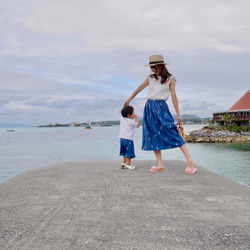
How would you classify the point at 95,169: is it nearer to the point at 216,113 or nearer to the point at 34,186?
the point at 34,186

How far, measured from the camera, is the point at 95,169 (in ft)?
20.9

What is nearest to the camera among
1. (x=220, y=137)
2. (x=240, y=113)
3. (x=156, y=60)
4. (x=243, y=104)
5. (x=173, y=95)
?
(x=156, y=60)

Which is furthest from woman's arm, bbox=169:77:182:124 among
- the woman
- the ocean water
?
the ocean water

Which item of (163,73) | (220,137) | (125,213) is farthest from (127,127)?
(220,137)

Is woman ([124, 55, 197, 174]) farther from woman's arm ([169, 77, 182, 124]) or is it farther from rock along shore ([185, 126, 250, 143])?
rock along shore ([185, 126, 250, 143])

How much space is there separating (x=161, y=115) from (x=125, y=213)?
2.54m

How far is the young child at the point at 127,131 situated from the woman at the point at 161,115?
23.2 inches

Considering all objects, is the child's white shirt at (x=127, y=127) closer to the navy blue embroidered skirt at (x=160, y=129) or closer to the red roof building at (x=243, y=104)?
the navy blue embroidered skirt at (x=160, y=129)

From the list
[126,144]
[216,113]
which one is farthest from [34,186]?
[216,113]

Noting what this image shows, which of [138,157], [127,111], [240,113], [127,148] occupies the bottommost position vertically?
[138,157]

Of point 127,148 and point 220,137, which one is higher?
point 127,148

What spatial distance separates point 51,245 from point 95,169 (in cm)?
374

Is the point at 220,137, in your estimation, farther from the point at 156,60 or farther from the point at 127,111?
the point at 156,60

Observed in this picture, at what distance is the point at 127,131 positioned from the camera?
6277 mm
